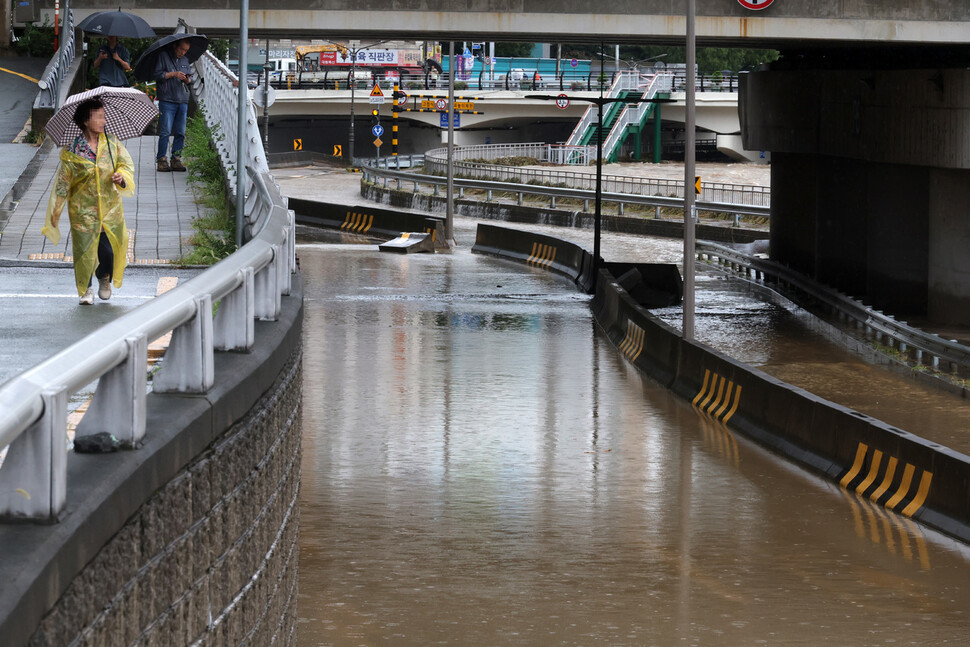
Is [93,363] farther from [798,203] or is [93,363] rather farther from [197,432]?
[798,203]

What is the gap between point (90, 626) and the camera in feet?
14.4

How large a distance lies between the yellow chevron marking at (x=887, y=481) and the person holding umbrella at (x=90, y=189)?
321 inches

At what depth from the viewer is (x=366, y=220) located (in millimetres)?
48188

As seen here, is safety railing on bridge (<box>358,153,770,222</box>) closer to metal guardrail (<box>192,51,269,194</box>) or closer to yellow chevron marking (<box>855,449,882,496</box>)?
metal guardrail (<box>192,51,269,194</box>)

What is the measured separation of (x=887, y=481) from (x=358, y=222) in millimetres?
34679

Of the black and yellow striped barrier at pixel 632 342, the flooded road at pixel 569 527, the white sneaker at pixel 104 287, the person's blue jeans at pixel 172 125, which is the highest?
the person's blue jeans at pixel 172 125

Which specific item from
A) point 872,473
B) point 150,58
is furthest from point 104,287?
point 150,58

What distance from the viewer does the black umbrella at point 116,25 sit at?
20469mm

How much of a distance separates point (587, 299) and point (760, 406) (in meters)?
14.4

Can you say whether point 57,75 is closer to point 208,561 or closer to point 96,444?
point 208,561

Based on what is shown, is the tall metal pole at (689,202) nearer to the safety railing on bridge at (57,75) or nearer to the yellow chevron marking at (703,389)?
the yellow chevron marking at (703,389)

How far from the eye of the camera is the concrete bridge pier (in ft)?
94.6

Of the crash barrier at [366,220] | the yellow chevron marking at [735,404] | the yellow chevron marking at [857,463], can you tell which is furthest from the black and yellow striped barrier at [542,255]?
the yellow chevron marking at [857,463]

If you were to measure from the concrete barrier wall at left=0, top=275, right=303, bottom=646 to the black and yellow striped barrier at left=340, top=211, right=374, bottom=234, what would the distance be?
3950cm
